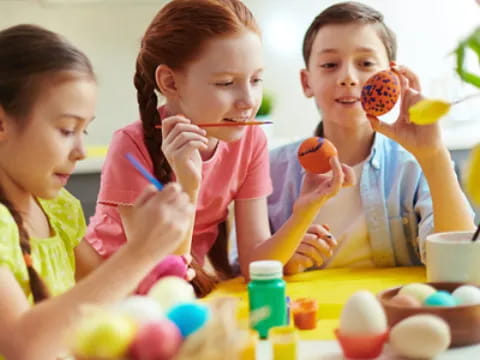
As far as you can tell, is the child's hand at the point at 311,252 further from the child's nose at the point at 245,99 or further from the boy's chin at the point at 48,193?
the boy's chin at the point at 48,193

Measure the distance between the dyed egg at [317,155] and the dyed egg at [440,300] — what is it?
0.54 m

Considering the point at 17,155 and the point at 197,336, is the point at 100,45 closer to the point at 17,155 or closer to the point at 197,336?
the point at 17,155

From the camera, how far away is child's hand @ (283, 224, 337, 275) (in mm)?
1506

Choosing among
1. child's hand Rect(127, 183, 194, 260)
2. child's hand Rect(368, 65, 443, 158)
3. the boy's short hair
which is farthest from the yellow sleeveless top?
the boy's short hair

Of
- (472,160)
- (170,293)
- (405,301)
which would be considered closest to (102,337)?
(170,293)

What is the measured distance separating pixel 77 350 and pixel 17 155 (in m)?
0.53

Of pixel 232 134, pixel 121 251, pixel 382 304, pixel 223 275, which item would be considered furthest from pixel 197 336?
pixel 223 275

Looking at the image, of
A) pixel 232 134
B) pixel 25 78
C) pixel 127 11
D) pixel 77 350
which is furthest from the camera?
pixel 127 11

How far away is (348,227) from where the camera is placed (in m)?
1.65

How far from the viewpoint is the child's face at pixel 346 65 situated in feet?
5.40

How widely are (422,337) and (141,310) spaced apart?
14.3 inches

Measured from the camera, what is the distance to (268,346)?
92 cm

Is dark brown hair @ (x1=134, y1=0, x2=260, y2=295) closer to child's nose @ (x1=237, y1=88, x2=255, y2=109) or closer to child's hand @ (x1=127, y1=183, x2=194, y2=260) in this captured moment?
child's nose @ (x1=237, y1=88, x2=255, y2=109)

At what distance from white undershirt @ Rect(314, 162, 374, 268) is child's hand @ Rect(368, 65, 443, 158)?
214 mm
